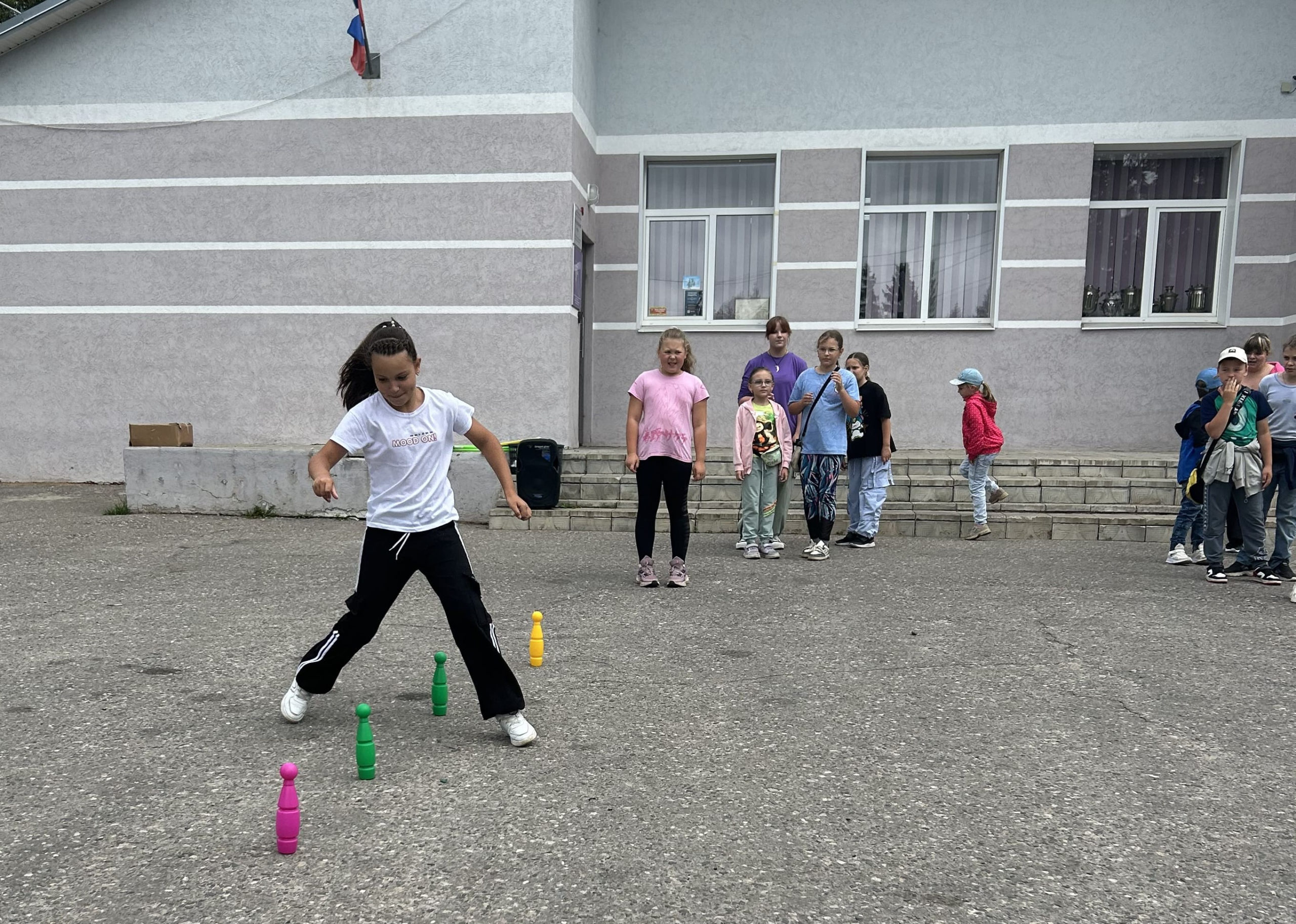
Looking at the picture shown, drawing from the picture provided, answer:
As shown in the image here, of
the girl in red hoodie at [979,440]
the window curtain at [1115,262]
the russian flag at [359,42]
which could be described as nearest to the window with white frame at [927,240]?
the window curtain at [1115,262]

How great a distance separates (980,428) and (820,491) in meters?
1.96

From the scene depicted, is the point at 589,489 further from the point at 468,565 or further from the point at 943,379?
the point at 468,565

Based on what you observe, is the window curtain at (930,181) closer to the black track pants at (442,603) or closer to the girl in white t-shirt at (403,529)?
the girl in white t-shirt at (403,529)

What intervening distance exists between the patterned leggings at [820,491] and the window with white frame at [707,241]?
17.7 ft

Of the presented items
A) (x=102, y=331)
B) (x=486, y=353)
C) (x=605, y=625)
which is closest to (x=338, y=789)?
(x=605, y=625)

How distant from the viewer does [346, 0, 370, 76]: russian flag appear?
431 inches

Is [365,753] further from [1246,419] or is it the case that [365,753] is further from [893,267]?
[893,267]

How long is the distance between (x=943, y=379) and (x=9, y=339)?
13.2 m

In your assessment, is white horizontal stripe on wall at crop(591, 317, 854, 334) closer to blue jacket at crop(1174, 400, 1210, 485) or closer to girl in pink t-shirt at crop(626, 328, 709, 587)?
blue jacket at crop(1174, 400, 1210, 485)

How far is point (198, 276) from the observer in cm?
1201

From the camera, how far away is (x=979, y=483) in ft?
30.2

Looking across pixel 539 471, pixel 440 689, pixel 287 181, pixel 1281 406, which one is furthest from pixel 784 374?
pixel 287 181

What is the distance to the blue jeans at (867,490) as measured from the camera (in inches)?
343

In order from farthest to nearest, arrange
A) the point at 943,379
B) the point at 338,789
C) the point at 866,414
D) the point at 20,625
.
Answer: the point at 943,379, the point at 866,414, the point at 20,625, the point at 338,789
